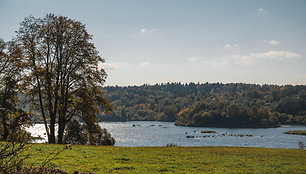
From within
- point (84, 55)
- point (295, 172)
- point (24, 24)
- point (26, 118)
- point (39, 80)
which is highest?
point (24, 24)

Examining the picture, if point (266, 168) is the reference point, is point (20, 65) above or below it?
above

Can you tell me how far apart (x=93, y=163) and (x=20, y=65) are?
22.0 meters

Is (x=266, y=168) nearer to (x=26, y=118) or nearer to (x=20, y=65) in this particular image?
(x=26, y=118)

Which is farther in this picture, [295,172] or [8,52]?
[8,52]

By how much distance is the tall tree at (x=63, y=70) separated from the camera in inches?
1483

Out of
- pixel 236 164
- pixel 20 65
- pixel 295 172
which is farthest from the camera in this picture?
pixel 20 65

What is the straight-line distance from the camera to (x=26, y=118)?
8.25 m

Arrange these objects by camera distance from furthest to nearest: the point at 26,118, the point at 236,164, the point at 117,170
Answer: the point at 236,164 → the point at 117,170 → the point at 26,118

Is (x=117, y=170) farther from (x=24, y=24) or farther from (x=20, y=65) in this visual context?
(x=24, y=24)

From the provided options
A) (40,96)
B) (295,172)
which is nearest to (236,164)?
(295,172)

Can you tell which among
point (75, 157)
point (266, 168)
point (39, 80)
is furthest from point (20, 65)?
point (266, 168)

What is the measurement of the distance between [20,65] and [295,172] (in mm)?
33400

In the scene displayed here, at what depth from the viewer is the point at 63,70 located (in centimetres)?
3969

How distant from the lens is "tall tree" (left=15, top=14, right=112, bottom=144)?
124 feet
